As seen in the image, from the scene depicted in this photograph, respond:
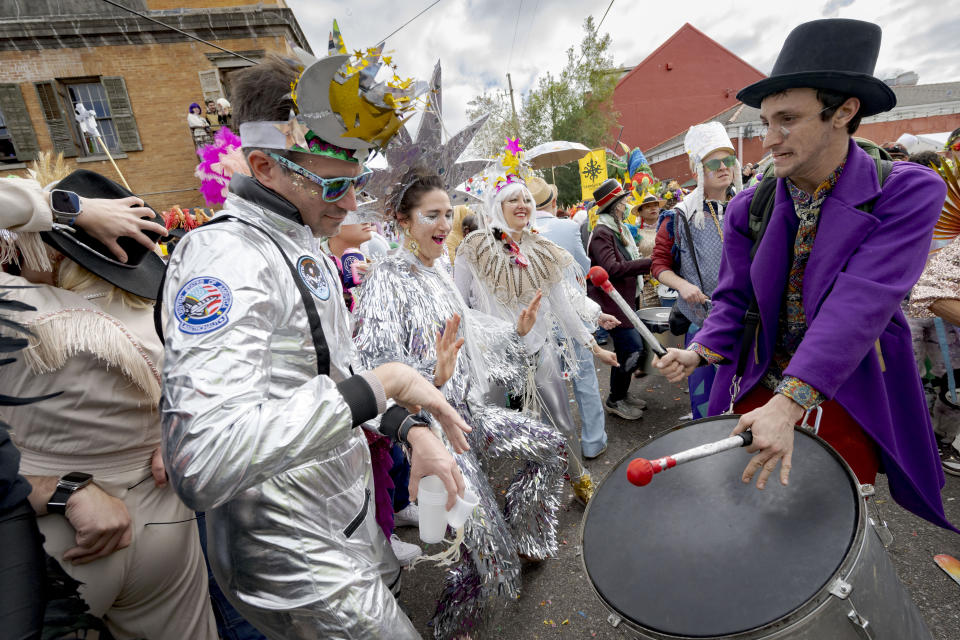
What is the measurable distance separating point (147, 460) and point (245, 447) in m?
0.94

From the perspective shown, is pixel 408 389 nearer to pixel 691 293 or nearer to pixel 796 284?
pixel 796 284

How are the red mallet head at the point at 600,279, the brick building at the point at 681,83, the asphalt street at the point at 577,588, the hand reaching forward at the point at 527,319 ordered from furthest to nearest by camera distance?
1. the brick building at the point at 681,83
2. the hand reaching forward at the point at 527,319
3. the asphalt street at the point at 577,588
4. the red mallet head at the point at 600,279

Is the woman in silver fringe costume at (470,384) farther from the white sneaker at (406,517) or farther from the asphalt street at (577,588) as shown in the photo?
the white sneaker at (406,517)

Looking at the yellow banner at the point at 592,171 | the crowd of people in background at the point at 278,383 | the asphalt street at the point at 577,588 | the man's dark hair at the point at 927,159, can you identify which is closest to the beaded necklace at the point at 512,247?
the crowd of people in background at the point at 278,383

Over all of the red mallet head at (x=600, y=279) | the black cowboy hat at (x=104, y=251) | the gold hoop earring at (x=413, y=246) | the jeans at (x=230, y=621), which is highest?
the black cowboy hat at (x=104, y=251)

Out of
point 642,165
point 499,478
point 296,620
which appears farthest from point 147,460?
point 642,165

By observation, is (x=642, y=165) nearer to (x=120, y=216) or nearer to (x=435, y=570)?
(x=435, y=570)

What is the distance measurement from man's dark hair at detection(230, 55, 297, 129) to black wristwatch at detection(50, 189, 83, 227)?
619 millimetres

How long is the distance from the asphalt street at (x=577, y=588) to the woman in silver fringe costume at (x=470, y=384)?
219 millimetres

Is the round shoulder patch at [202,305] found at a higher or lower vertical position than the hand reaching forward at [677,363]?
higher

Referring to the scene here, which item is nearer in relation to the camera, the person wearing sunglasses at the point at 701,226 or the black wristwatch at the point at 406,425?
the black wristwatch at the point at 406,425

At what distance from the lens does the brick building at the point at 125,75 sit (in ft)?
38.9

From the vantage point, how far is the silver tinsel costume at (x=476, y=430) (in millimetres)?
2100

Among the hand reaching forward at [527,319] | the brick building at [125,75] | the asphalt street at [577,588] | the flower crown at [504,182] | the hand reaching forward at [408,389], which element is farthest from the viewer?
the brick building at [125,75]
